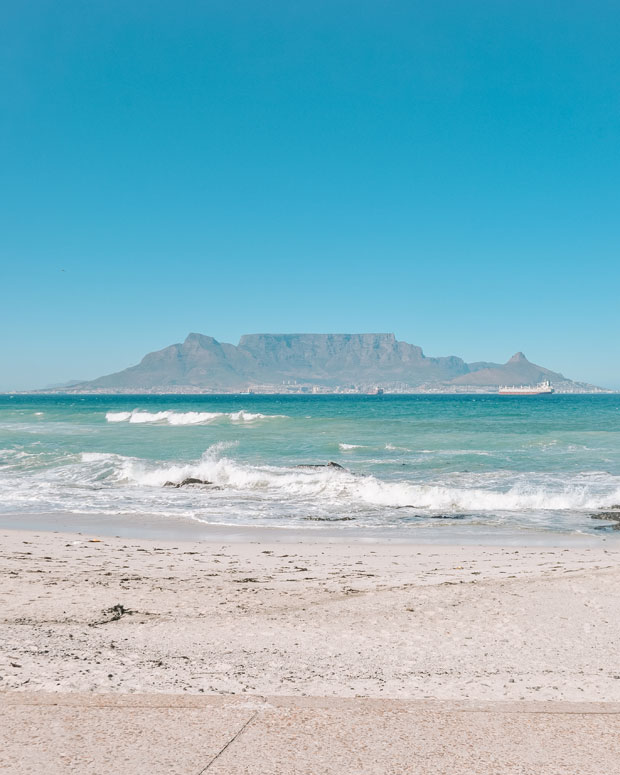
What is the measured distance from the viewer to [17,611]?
20.6ft

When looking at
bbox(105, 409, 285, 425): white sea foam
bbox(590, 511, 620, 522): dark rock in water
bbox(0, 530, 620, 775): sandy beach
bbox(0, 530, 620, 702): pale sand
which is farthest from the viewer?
bbox(105, 409, 285, 425): white sea foam

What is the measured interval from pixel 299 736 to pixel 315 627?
2.40m

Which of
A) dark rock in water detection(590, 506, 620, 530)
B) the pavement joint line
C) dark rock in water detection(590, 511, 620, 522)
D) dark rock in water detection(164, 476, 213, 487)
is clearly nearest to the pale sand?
the pavement joint line

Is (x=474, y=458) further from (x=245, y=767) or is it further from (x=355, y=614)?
(x=245, y=767)

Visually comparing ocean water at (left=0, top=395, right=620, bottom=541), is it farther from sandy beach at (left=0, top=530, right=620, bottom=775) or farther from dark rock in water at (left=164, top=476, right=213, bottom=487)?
sandy beach at (left=0, top=530, right=620, bottom=775)

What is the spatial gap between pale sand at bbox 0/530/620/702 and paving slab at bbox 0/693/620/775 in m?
0.24

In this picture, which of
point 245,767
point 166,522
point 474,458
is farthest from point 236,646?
point 474,458

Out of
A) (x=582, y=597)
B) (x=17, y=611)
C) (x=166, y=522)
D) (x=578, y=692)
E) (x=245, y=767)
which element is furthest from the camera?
(x=166, y=522)

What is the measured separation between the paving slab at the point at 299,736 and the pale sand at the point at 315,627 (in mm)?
236

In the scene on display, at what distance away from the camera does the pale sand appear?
4418mm

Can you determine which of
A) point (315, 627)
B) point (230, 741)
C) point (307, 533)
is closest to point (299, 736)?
point (230, 741)

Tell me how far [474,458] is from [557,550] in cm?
1649

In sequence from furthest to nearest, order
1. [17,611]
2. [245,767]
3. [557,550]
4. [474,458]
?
1. [474,458]
2. [557,550]
3. [17,611]
4. [245,767]

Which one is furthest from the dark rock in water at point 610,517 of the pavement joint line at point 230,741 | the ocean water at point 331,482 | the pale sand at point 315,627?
the pavement joint line at point 230,741
